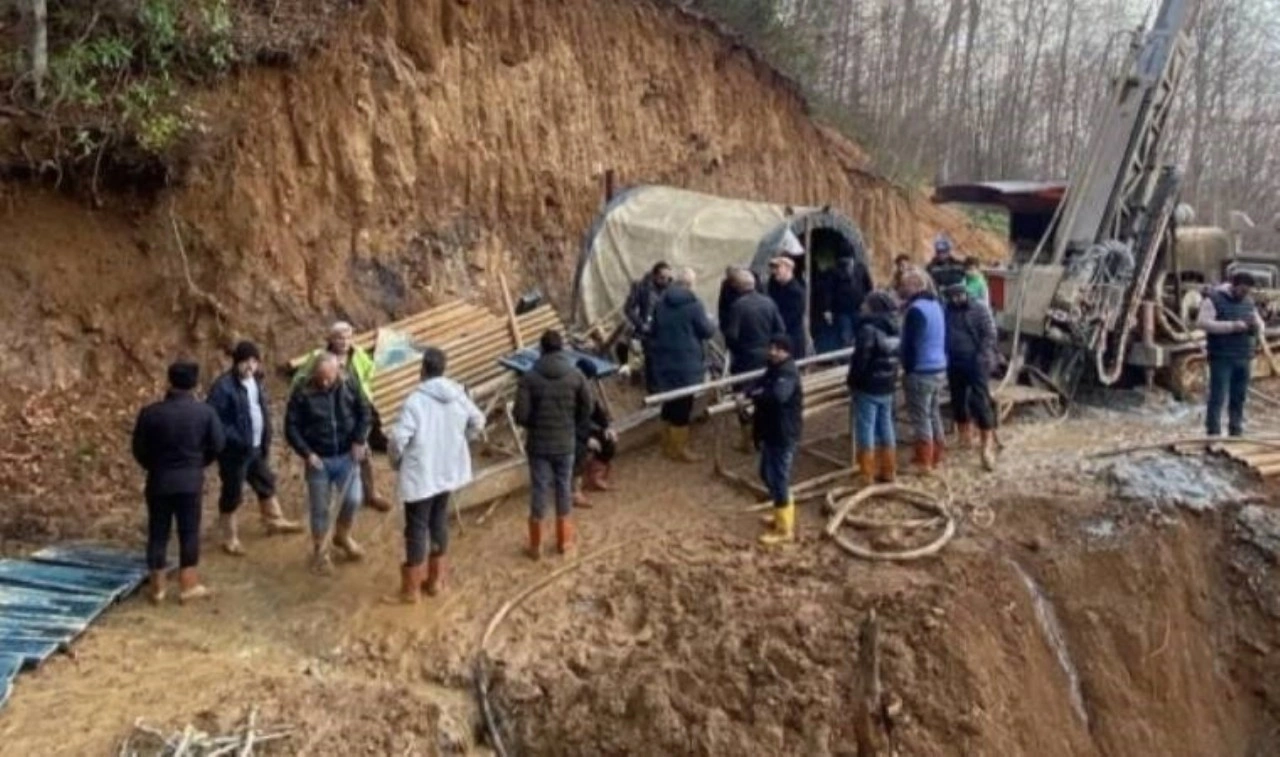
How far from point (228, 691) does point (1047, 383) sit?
8.01 metres

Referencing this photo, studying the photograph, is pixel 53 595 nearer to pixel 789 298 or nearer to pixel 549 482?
pixel 549 482

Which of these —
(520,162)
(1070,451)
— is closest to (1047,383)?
(1070,451)

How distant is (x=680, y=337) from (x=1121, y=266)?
470 cm

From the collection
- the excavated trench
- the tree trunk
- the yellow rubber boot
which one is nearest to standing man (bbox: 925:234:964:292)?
the excavated trench

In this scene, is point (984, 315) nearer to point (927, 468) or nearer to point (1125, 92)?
point (927, 468)

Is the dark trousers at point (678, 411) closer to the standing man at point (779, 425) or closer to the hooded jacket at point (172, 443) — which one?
the standing man at point (779, 425)

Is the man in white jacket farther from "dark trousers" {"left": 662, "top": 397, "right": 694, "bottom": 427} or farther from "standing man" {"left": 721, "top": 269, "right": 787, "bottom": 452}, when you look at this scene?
"standing man" {"left": 721, "top": 269, "right": 787, "bottom": 452}

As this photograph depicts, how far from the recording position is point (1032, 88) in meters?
29.4

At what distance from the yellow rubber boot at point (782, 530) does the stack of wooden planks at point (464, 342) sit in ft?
10.4

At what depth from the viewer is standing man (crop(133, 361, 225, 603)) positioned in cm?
736

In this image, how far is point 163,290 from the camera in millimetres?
10312

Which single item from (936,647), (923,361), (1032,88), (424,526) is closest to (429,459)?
(424,526)

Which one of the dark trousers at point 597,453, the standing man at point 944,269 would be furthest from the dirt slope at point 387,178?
the standing man at point 944,269

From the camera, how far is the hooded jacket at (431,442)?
743cm
